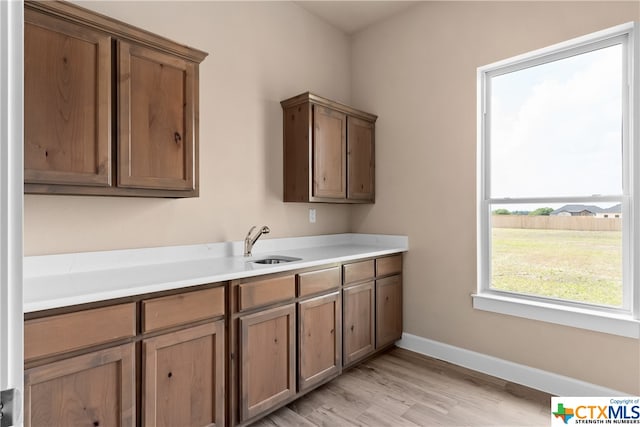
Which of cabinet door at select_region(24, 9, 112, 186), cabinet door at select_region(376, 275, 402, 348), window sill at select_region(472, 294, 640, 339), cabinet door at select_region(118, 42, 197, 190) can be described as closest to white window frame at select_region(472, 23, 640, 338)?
window sill at select_region(472, 294, 640, 339)

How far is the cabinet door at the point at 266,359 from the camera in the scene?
191 cm

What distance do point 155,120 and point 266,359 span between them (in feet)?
4.79

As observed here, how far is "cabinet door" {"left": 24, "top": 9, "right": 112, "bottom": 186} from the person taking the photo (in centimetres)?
149

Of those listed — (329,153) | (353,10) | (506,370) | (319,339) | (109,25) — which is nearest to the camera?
(109,25)

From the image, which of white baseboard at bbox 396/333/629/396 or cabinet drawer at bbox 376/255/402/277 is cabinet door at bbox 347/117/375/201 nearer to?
cabinet drawer at bbox 376/255/402/277

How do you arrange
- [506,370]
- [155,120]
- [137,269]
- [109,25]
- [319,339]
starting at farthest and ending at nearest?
[506,370], [319,339], [137,269], [155,120], [109,25]

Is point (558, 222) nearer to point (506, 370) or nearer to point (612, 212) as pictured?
point (612, 212)

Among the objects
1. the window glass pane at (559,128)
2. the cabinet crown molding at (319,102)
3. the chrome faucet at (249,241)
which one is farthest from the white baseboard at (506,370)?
the cabinet crown molding at (319,102)

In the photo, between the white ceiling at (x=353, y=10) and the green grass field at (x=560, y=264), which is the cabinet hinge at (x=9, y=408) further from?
the white ceiling at (x=353, y=10)

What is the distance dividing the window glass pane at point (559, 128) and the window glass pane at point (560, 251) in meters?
0.14

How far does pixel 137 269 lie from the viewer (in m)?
1.97

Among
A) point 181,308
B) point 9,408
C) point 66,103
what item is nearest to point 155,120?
point 66,103

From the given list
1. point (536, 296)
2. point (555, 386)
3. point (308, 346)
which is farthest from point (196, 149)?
point (555, 386)

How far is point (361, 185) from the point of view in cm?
327
